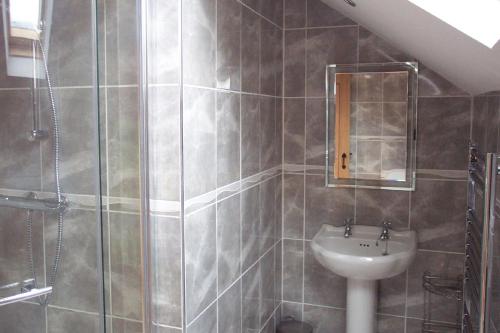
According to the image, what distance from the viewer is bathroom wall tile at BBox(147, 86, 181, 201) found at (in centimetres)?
177

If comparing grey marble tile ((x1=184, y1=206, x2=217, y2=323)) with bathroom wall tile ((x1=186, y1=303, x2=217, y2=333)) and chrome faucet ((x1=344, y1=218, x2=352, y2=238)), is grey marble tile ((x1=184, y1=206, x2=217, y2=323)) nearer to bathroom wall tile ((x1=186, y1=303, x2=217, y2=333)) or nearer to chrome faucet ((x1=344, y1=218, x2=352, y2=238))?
bathroom wall tile ((x1=186, y1=303, x2=217, y2=333))

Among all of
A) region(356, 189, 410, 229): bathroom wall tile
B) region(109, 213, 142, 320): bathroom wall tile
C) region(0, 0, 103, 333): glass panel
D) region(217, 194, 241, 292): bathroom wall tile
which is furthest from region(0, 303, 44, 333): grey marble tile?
region(356, 189, 410, 229): bathroom wall tile

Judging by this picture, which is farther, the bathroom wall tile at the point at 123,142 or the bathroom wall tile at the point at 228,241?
the bathroom wall tile at the point at 228,241

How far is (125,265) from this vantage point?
1.73 m

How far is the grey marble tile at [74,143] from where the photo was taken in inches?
57.9

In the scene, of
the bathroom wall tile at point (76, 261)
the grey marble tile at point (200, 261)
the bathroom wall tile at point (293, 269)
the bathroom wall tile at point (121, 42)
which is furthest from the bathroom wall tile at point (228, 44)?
the bathroom wall tile at point (293, 269)

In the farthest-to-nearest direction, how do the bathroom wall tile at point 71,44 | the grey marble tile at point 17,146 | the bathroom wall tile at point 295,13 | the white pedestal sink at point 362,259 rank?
the bathroom wall tile at point 295,13 < the white pedestal sink at point 362,259 < the bathroom wall tile at point 71,44 < the grey marble tile at point 17,146

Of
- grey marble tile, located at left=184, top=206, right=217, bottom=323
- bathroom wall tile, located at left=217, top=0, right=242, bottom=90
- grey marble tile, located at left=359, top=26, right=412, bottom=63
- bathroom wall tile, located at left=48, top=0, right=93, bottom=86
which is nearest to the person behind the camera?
bathroom wall tile, located at left=48, top=0, right=93, bottom=86

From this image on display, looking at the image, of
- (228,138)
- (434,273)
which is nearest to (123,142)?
(228,138)

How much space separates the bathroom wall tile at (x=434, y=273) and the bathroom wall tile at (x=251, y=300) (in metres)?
0.90

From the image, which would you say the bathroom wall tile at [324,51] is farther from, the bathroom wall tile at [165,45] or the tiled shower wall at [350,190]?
the bathroom wall tile at [165,45]

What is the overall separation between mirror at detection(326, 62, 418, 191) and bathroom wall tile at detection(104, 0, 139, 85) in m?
1.48

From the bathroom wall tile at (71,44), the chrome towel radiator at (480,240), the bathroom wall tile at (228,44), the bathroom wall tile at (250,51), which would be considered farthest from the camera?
the bathroom wall tile at (250,51)

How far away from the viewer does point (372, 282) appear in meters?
2.72
